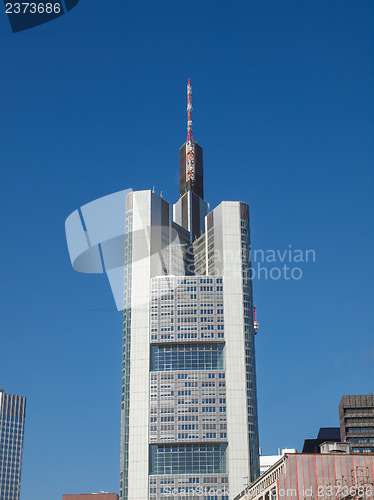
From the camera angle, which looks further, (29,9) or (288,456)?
(288,456)

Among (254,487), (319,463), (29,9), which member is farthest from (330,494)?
(29,9)

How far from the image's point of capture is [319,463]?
14650 centimetres

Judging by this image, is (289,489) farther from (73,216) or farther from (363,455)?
(73,216)

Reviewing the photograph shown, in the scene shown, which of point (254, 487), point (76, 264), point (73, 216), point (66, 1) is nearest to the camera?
point (66, 1)

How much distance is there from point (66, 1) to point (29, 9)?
3840 millimetres

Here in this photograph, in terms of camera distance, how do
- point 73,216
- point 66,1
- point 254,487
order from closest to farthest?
point 66,1, point 73,216, point 254,487

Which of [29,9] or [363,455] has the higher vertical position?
[29,9]

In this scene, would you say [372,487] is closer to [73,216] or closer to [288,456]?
[288,456]

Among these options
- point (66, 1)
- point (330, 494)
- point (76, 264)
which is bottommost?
point (330, 494)

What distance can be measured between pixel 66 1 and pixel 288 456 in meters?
108

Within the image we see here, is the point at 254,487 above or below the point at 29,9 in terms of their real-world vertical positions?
Result: below

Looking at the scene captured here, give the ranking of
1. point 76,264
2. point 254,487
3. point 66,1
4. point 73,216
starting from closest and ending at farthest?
point 66,1, point 73,216, point 76,264, point 254,487

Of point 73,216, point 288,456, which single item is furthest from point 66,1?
point 288,456

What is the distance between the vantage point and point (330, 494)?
143125 millimetres
